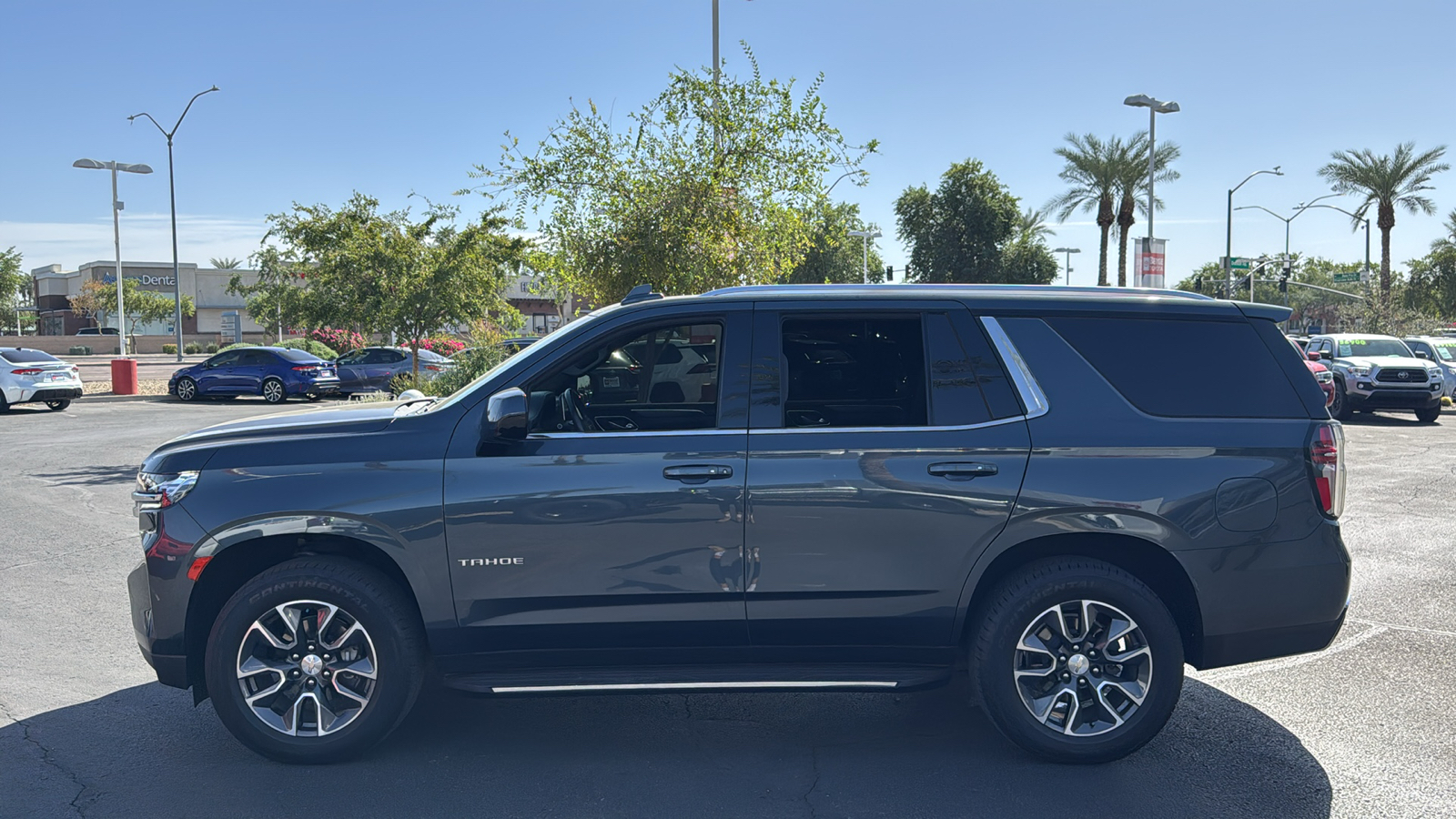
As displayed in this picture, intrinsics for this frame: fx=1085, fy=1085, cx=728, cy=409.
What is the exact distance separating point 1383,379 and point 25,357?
2831 cm

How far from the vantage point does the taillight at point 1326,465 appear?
434 cm

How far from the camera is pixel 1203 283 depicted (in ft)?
346

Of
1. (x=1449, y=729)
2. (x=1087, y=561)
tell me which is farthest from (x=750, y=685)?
(x=1449, y=729)

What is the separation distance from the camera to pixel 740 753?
4.49 metres

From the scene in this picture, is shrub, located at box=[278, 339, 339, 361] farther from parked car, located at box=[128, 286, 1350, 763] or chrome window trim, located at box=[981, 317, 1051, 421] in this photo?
chrome window trim, located at box=[981, 317, 1051, 421]

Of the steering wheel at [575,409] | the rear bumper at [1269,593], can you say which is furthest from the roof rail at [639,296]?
the rear bumper at [1269,593]

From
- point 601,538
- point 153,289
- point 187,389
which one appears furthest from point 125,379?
point 153,289

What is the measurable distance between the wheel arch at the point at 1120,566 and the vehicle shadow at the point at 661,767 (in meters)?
0.53

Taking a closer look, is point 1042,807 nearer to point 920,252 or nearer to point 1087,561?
point 1087,561

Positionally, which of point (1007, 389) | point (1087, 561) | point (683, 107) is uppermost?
point (683, 107)

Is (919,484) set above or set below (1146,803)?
above

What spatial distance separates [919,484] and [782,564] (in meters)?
0.61

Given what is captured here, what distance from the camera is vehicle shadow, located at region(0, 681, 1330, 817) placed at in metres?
3.96

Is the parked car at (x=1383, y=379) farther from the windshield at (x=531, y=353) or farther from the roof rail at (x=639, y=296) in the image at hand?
the windshield at (x=531, y=353)
